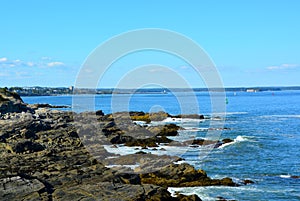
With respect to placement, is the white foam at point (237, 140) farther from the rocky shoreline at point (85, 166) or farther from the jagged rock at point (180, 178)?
the jagged rock at point (180, 178)

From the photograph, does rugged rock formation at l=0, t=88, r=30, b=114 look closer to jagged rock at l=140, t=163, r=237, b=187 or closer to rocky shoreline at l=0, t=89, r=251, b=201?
rocky shoreline at l=0, t=89, r=251, b=201

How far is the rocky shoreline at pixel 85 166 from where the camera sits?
71.3 feet

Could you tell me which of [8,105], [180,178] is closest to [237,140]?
[180,178]

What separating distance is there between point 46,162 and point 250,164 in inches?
687

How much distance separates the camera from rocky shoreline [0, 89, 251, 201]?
2172cm

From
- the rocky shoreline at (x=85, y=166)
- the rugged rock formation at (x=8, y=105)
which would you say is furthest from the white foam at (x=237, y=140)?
the rugged rock formation at (x=8, y=105)

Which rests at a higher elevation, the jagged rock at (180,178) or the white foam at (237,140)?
the jagged rock at (180,178)

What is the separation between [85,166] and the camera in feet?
99.3

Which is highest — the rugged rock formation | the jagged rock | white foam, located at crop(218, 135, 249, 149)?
the rugged rock formation

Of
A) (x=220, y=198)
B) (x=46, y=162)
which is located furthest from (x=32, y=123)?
(x=220, y=198)

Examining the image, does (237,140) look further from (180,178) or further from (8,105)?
(8,105)

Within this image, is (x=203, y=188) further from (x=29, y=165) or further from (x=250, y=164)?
(x=29, y=165)

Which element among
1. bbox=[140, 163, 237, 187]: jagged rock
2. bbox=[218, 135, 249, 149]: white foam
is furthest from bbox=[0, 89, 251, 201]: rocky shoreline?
bbox=[218, 135, 249, 149]: white foam

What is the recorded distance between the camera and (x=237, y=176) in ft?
99.7
